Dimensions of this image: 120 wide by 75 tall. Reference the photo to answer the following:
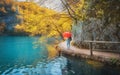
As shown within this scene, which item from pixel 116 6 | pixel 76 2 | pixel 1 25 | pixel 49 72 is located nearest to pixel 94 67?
pixel 49 72

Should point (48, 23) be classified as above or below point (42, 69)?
above

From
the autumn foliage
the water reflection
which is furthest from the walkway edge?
the autumn foliage

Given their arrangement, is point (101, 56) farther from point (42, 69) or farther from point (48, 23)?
point (48, 23)

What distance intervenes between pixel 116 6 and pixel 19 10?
7598 cm

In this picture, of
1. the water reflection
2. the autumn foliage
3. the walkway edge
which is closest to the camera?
the water reflection

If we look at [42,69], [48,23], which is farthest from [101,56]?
[48,23]

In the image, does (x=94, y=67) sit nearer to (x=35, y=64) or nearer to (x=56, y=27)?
(x=35, y=64)

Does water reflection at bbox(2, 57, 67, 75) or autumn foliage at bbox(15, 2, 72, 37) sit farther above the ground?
autumn foliage at bbox(15, 2, 72, 37)

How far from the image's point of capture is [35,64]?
21922 mm

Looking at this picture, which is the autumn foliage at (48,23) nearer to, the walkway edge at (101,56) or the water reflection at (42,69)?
the walkway edge at (101,56)

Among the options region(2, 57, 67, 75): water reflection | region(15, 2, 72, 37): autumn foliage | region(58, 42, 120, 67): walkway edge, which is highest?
region(15, 2, 72, 37): autumn foliage

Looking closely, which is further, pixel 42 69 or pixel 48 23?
pixel 48 23

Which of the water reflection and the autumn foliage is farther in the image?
the autumn foliage

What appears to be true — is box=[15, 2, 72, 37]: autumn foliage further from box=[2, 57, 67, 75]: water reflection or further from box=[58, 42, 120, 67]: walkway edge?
box=[2, 57, 67, 75]: water reflection
